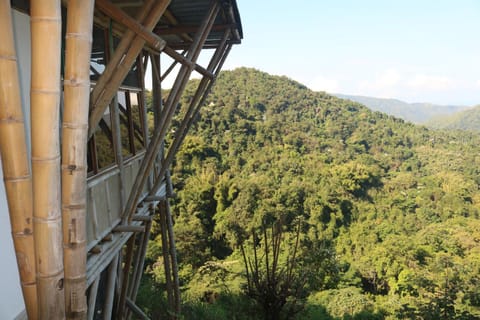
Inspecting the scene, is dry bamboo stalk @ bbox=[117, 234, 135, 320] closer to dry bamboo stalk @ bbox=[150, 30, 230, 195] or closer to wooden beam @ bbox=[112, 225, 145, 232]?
dry bamboo stalk @ bbox=[150, 30, 230, 195]

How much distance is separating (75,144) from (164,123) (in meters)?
1.92

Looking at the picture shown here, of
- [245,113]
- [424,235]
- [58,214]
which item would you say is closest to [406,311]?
[58,214]

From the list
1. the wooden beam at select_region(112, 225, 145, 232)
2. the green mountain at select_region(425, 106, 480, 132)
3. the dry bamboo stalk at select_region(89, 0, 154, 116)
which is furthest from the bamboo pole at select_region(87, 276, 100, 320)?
the green mountain at select_region(425, 106, 480, 132)

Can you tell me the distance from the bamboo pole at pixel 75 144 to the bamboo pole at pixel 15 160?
15 centimetres

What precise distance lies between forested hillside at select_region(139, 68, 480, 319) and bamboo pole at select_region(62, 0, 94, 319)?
293 centimetres

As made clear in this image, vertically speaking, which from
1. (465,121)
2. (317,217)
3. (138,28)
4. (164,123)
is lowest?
(317,217)

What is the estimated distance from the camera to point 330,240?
2961cm

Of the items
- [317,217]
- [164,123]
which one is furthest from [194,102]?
[317,217]

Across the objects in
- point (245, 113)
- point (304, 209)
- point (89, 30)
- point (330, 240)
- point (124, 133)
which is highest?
point (245, 113)

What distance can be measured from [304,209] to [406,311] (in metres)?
20.9

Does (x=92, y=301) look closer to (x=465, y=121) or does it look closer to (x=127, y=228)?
(x=127, y=228)

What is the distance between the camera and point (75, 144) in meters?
1.69

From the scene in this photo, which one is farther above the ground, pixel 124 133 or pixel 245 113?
pixel 245 113

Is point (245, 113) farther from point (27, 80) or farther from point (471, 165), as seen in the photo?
point (27, 80)
